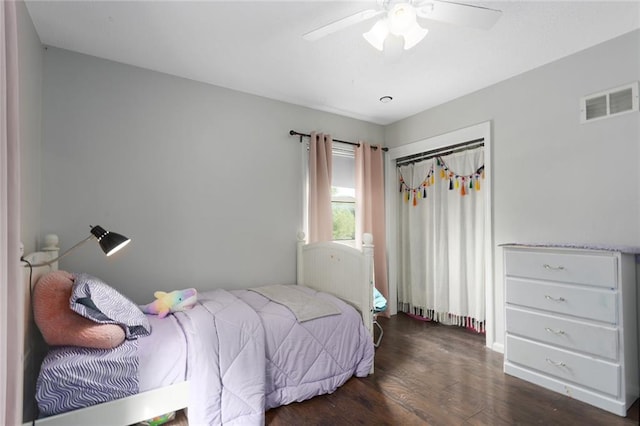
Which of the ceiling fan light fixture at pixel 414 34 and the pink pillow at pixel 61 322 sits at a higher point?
the ceiling fan light fixture at pixel 414 34

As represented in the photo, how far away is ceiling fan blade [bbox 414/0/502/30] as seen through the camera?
148 centimetres

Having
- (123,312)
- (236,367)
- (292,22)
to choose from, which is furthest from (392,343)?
(292,22)

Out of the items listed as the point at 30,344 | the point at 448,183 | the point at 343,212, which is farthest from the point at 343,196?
the point at 30,344

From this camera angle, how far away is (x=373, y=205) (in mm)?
3764

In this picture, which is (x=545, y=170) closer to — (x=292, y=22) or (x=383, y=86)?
(x=383, y=86)

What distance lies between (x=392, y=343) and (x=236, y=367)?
1.68 m

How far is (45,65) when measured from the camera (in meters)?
2.23

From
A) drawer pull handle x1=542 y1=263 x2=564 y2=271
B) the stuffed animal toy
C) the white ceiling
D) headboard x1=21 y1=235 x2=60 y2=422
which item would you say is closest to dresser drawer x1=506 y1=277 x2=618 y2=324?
drawer pull handle x1=542 y1=263 x2=564 y2=271

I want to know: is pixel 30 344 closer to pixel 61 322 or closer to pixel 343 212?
pixel 61 322

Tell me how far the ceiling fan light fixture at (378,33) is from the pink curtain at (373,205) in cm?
192

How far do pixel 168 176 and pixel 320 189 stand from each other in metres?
1.42

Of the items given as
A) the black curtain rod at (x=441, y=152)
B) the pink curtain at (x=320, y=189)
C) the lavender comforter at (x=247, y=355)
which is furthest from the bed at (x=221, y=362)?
the black curtain rod at (x=441, y=152)

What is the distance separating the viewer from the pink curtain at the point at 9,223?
79 cm

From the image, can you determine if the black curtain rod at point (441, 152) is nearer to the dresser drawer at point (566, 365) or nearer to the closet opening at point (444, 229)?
the closet opening at point (444, 229)
